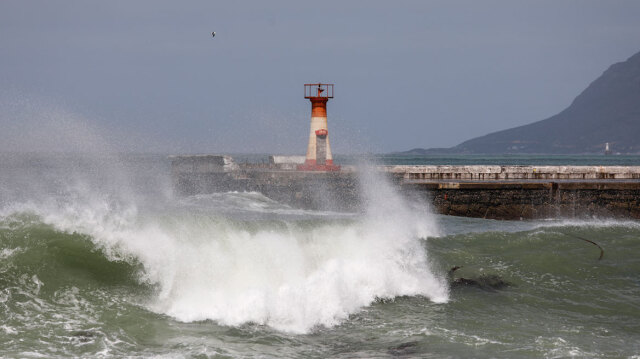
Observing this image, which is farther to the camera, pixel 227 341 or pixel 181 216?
pixel 181 216

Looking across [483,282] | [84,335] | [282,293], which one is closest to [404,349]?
[282,293]

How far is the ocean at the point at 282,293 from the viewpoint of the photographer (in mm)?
6379

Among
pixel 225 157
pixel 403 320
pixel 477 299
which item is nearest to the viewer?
pixel 403 320

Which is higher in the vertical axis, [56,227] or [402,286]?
[56,227]

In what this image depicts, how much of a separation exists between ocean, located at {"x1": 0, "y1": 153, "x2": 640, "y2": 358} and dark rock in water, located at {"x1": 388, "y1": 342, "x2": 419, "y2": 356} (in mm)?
18

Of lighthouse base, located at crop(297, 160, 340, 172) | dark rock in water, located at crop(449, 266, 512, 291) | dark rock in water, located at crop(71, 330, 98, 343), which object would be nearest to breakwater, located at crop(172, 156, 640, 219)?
lighthouse base, located at crop(297, 160, 340, 172)

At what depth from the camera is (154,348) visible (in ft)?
20.1

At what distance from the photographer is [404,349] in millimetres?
6340

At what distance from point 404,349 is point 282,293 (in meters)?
1.80

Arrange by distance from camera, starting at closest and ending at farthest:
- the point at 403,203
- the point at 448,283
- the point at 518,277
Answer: the point at 448,283 → the point at 518,277 → the point at 403,203

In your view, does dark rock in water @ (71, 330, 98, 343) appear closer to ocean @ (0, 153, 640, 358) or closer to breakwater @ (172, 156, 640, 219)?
ocean @ (0, 153, 640, 358)

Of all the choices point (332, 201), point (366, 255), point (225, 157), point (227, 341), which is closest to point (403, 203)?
point (332, 201)

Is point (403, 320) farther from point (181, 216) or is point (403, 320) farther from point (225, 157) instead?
point (225, 157)

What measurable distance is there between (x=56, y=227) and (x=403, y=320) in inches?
177
